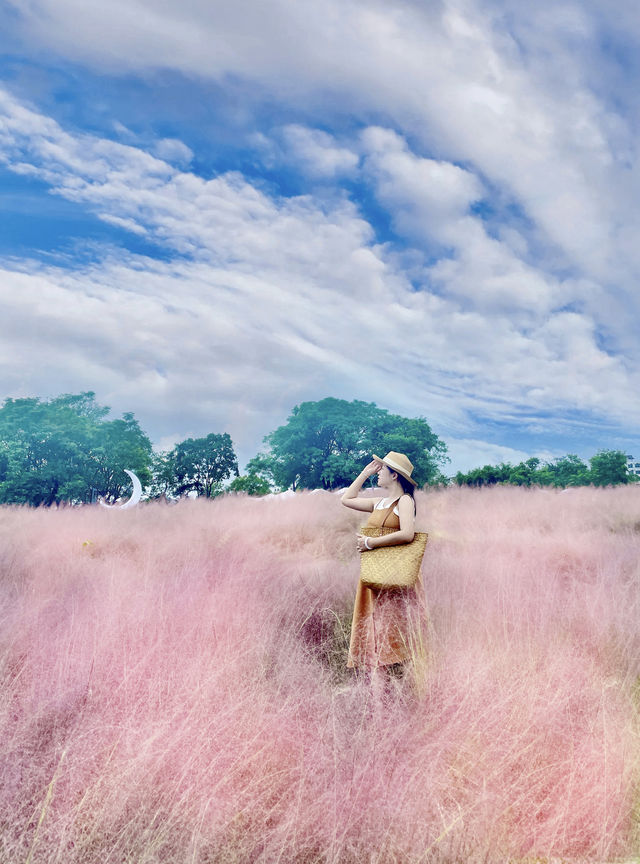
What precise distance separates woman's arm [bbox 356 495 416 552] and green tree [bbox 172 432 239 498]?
2751 cm

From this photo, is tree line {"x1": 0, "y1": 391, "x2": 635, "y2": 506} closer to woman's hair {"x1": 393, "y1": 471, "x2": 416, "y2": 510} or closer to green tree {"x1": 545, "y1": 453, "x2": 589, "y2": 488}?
green tree {"x1": 545, "y1": 453, "x2": 589, "y2": 488}

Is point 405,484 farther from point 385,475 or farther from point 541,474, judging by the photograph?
point 541,474

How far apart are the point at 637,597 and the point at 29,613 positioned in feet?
17.0

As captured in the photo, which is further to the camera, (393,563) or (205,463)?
(205,463)

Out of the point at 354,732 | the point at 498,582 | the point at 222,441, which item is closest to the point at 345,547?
the point at 498,582

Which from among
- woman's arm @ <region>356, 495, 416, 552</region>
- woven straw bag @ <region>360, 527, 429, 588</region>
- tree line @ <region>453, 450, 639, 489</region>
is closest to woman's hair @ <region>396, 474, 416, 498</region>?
woman's arm @ <region>356, 495, 416, 552</region>

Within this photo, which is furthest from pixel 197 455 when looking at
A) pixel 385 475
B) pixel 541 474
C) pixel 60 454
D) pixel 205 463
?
pixel 385 475

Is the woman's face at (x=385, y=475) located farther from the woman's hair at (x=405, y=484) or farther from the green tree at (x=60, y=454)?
the green tree at (x=60, y=454)

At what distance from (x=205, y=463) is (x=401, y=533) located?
28.2 m

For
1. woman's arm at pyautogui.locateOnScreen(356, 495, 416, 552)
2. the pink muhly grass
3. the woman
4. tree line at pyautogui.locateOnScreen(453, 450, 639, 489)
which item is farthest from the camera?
tree line at pyautogui.locateOnScreen(453, 450, 639, 489)

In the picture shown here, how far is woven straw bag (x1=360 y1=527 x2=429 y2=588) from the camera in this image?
3730mm

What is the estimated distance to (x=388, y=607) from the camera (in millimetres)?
3852

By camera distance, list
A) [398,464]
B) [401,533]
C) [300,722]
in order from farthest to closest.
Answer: [398,464] → [401,533] → [300,722]

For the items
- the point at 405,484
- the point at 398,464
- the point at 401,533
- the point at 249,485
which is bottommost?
the point at 249,485
